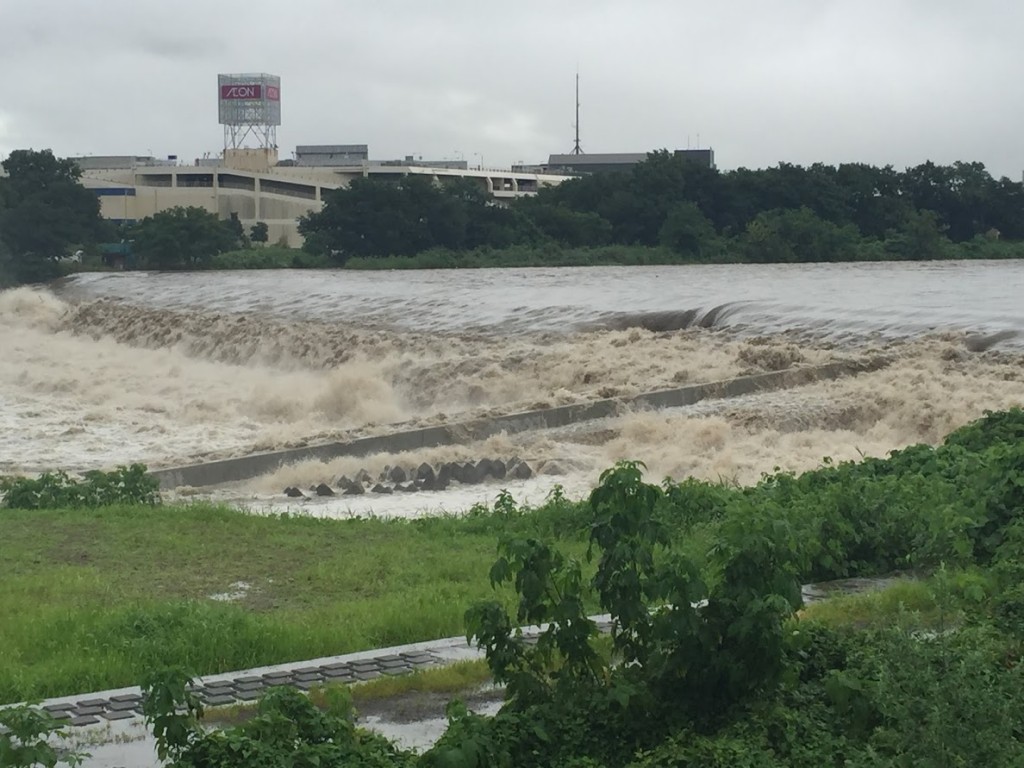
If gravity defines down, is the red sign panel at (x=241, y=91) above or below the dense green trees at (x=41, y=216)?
above

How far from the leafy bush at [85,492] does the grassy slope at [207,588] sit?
0.58m

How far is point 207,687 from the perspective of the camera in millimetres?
6602

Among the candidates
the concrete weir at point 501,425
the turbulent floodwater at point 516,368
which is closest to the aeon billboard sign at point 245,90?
the turbulent floodwater at point 516,368

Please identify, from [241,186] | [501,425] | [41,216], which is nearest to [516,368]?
[501,425]

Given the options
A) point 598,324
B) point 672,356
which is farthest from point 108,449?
point 598,324

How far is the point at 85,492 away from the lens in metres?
13.4

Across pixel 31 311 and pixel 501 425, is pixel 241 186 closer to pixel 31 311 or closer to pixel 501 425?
pixel 31 311

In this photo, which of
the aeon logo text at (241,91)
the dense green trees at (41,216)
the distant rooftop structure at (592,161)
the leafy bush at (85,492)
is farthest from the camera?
the distant rooftop structure at (592,161)

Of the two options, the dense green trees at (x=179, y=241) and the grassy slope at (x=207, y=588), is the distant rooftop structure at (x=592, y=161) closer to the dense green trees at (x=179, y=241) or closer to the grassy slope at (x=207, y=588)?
the dense green trees at (x=179, y=241)

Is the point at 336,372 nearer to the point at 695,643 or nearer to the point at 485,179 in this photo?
the point at 695,643

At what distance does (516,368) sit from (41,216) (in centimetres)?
5062

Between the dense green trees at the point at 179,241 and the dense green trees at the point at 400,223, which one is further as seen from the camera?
the dense green trees at the point at 179,241

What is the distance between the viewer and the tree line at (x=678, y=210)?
206 feet

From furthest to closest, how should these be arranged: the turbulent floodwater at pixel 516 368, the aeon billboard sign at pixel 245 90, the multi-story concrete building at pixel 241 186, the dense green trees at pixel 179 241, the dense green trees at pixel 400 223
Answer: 1. the aeon billboard sign at pixel 245 90
2. the multi-story concrete building at pixel 241 186
3. the dense green trees at pixel 179 241
4. the dense green trees at pixel 400 223
5. the turbulent floodwater at pixel 516 368
